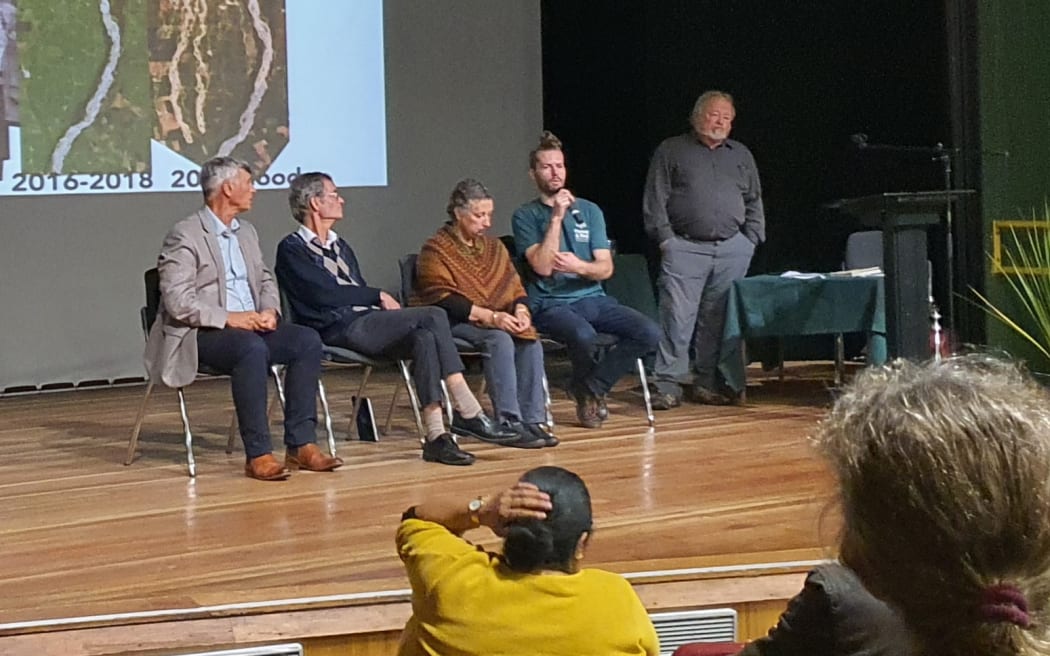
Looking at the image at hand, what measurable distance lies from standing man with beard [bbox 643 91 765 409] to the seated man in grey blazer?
1769mm

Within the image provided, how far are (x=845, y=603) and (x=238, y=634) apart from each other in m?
1.68

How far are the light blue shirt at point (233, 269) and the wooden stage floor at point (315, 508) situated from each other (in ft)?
1.75

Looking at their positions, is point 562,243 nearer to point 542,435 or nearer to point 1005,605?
point 542,435

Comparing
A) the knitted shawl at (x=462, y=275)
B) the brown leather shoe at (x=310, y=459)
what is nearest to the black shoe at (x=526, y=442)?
the knitted shawl at (x=462, y=275)

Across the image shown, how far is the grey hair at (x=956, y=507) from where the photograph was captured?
106 centimetres

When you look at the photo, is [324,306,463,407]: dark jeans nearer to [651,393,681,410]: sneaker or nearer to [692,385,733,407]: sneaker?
[651,393,681,410]: sneaker

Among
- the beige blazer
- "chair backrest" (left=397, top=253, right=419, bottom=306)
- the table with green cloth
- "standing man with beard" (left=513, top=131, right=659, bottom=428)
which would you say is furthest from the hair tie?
the table with green cloth

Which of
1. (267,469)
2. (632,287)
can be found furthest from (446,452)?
(632,287)

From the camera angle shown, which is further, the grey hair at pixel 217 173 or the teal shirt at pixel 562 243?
the teal shirt at pixel 562 243

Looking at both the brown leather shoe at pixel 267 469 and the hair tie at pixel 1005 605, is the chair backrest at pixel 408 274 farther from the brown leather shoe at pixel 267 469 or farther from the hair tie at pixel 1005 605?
the hair tie at pixel 1005 605

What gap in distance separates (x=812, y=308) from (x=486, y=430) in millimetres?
1566

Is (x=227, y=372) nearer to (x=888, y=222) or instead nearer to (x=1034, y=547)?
(x=888, y=222)

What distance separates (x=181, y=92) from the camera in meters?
6.75

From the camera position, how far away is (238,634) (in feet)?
8.82
